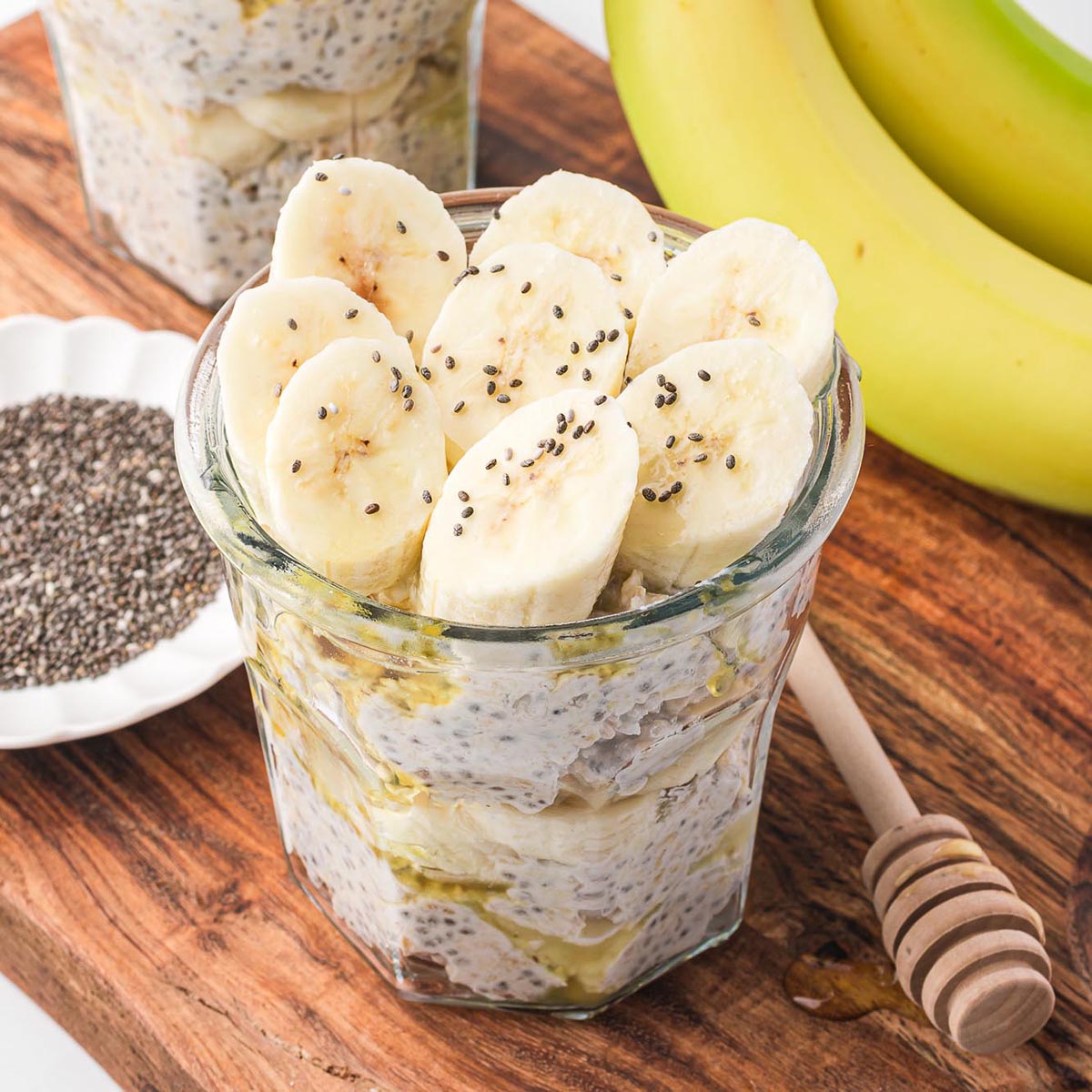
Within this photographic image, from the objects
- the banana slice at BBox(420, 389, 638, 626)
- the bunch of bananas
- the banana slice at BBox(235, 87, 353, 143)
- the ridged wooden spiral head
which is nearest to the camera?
the banana slice at BBox(420, 389, 638, 626)

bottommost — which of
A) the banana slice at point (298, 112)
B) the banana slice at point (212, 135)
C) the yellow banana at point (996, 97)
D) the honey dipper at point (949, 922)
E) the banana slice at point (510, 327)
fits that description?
the honey dipper at point (949, 922)

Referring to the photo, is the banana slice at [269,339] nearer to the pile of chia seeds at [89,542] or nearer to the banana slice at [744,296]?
the banana slice at [744,296]

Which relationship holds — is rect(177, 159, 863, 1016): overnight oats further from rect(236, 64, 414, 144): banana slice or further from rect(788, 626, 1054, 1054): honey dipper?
rect(236, 64, 414, 144): banana slice

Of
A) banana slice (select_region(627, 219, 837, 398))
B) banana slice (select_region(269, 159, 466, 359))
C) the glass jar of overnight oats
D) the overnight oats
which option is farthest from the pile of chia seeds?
banana slice (select_region(627, 219, 837, 398))

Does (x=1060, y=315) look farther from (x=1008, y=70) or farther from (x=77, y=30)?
(x=77, y=30)

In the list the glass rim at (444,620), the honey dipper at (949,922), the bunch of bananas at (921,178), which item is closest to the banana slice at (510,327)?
the glass rim at (444,620)

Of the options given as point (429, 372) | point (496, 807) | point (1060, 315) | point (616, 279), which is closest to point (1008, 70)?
point (1060, 315)

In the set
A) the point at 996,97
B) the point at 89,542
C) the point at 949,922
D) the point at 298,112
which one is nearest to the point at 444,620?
the point at 949,922
